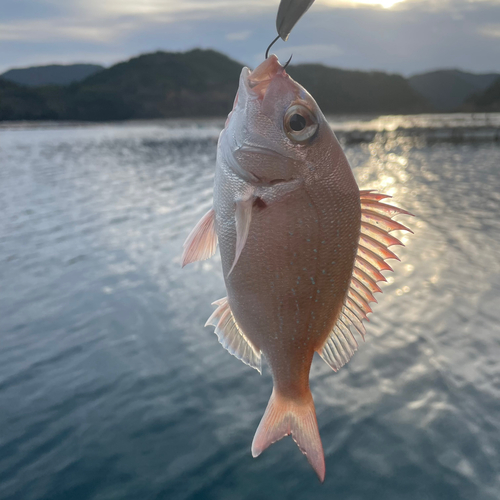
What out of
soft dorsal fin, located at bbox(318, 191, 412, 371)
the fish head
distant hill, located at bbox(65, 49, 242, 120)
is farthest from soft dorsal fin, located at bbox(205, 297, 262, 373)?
distant hill, located at bbox(65, 49, 242, 120)

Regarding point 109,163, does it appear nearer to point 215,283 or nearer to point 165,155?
point 165,155

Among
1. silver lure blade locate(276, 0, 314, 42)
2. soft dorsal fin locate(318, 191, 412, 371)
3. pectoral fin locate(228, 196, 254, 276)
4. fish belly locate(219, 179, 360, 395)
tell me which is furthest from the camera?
soft dorsal fin locate(318, 191, 412, 371)

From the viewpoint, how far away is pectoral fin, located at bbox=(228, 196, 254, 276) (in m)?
1.72

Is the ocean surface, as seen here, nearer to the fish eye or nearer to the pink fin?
the pink fin

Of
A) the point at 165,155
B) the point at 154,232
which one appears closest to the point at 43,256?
the point at 154,232

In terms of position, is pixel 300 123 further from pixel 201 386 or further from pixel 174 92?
pixel 174 92

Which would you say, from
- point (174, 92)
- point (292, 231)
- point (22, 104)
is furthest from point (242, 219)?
point (174, 92)

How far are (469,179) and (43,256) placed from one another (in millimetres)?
20310

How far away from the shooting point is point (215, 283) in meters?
9.53

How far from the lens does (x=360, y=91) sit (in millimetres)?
148875

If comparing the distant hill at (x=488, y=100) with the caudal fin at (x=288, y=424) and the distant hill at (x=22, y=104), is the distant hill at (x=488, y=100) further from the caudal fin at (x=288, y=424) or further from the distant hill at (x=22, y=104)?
the caudal fin at (x=288, y=424)

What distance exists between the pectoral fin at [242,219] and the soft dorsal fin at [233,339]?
0.58 meters

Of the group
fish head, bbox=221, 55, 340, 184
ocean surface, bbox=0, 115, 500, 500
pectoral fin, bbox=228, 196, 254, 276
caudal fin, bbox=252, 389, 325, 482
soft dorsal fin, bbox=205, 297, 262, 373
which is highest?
fish head, bbox=221, 55, 340, 184

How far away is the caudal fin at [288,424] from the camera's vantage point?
208 centimetres
